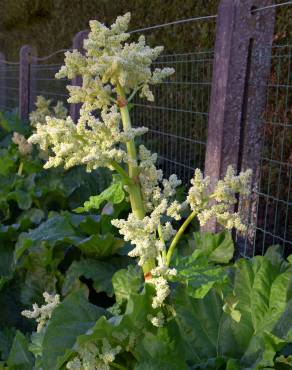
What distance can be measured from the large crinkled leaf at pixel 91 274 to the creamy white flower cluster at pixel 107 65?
940 millimetres

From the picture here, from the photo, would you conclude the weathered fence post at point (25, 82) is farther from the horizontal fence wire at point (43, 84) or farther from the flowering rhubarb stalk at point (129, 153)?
the flowering rhubarb stalk at point (129, 153)

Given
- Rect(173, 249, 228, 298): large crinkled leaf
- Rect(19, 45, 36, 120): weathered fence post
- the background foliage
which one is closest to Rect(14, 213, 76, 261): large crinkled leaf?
A: Rect(173, 249, 228, 298): large crinkled leaf

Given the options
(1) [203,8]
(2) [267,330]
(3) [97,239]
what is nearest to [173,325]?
(2) [267,330]

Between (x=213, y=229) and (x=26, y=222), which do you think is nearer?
(x=213, y=229)

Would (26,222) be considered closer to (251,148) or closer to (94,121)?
(251,148)

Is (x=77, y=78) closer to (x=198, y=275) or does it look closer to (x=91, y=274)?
(x=91, y=274)

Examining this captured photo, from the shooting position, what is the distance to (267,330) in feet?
6.07

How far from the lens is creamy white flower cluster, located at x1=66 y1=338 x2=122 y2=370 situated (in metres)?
1.75

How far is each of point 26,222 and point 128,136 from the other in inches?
66.5

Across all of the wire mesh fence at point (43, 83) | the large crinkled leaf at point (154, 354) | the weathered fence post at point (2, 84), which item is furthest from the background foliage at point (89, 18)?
the large crinkled leaf at point (154, 354)

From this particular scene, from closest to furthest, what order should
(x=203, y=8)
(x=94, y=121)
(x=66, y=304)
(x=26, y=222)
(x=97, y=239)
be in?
(x=94, y=121) → (x=66, y=304) → (x=97, y=239) → (x=26, y=222) → (x=203, y=8)

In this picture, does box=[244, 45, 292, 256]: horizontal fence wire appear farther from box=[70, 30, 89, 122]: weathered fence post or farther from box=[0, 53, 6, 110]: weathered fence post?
box=[0, 53, 6, 110]: weathered fence post

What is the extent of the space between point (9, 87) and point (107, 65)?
855cm

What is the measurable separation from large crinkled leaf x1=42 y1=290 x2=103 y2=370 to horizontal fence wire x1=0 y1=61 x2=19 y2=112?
25.3 ft
